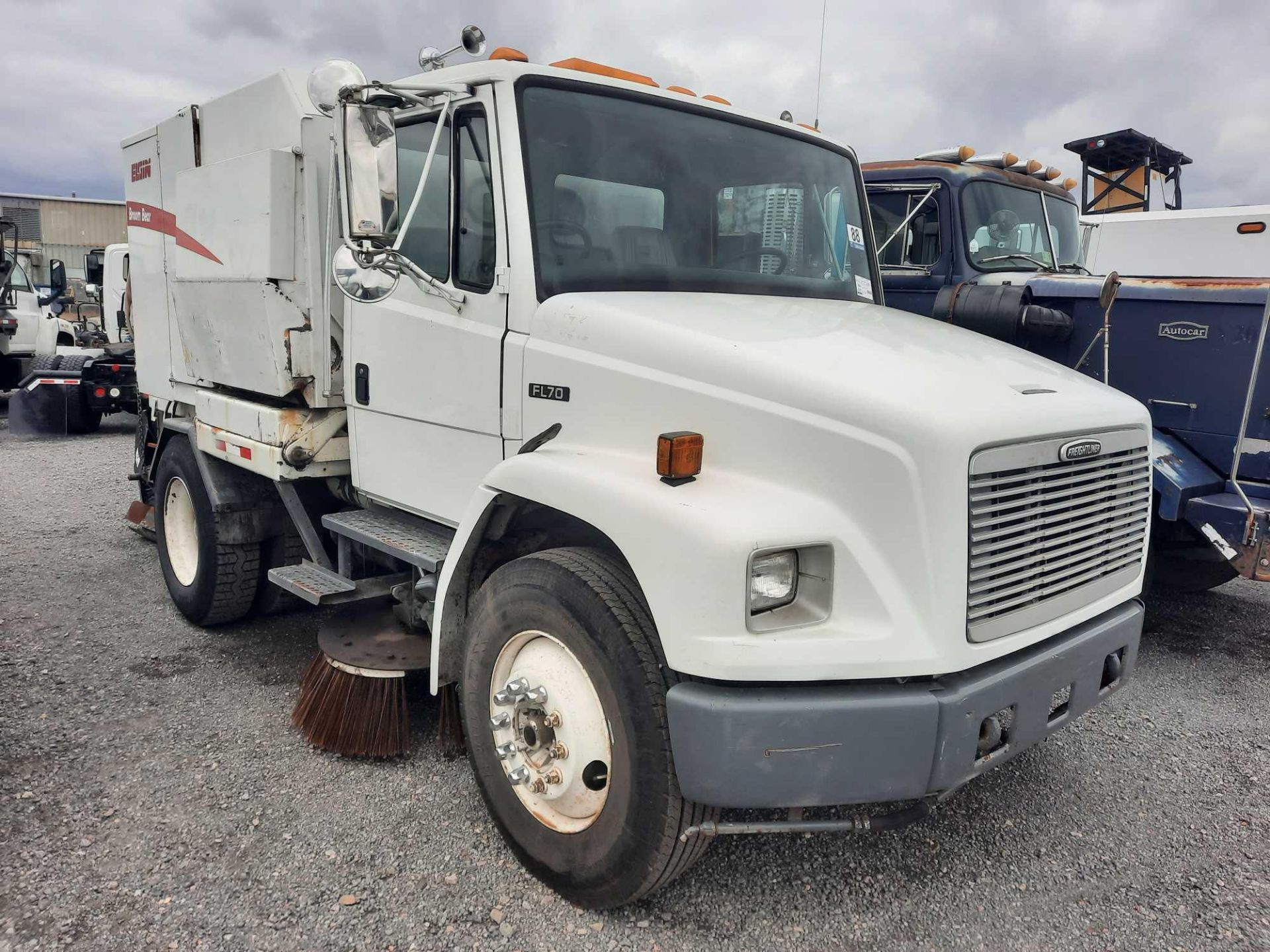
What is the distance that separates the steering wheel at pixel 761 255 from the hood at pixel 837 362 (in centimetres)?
19

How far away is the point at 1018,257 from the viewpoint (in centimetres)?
605

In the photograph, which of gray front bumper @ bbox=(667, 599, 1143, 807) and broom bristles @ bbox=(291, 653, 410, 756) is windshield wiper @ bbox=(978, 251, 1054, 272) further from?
broom bristles @ bbox=(291, 653, 410, 756)

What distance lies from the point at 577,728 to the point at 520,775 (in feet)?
0.94

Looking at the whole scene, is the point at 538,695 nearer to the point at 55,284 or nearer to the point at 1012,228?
the point at 1012,228

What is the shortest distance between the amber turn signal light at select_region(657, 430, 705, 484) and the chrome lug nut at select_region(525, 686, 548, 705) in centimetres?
74

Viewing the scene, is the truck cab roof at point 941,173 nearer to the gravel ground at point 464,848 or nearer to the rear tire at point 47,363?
the gravel ground at point 464,848

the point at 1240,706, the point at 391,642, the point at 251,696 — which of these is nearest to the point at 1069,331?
the point at 1240,706

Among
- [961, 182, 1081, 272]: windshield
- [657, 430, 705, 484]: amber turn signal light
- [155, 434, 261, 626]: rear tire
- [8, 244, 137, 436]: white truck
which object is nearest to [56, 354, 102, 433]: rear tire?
[8, 244, 137, 436]: white truck

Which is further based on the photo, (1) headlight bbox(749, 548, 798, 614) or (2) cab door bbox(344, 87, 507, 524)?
(2) cab door bbox(344, 87, 507, 524)

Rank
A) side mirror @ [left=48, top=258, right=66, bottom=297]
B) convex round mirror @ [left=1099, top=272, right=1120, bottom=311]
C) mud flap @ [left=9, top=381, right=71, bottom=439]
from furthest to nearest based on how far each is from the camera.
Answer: side mirror @ [left=48, top=258, right=66, bottom=297]
mud flap @ [left=9, top=381, right=71, bottom=439]
convex round mirror @ [left=1099, top=272, right=1120, bottom=311]

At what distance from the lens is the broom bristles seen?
11.7 feet

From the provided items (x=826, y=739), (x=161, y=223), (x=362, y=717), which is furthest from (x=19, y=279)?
(x=826, y=739)

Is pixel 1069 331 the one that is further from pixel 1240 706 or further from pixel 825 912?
pixel 825 912

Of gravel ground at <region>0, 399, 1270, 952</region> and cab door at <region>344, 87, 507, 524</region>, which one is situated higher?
cab door at <region>344, 87, 507, 524</region>
